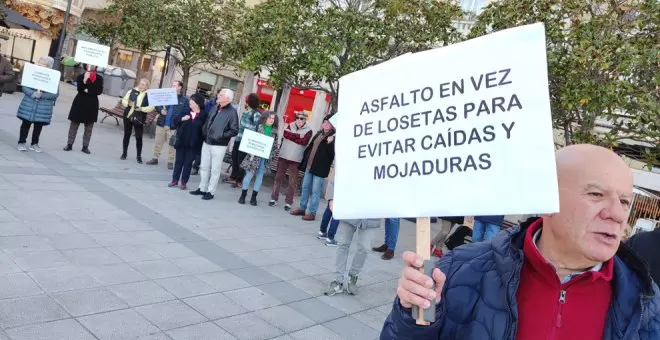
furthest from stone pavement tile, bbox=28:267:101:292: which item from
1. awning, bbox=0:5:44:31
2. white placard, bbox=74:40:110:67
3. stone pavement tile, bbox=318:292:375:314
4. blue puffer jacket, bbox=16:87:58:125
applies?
awning, bbox=0:5:44:31

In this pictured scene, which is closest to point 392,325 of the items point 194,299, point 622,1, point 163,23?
point 194,299

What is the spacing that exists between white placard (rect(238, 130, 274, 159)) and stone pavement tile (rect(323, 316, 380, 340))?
485 cm

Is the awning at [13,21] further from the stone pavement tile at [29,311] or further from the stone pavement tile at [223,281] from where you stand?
the stone pavement tile at [29,311]

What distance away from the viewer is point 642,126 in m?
6.91

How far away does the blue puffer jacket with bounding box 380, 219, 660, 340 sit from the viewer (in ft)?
5.79

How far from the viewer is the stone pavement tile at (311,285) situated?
19.0ft

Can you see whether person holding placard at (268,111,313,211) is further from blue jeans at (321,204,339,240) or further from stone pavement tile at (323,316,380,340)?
stone pavement tile at (323,316,380,340)

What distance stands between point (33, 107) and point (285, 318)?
714 centimetres

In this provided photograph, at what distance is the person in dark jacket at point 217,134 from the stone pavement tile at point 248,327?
4.74 metres

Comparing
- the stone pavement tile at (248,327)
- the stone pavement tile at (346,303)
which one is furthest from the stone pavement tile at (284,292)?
the stone pavement tile at (248,327)

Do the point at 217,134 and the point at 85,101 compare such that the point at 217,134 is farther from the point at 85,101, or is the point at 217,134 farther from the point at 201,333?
the point at 201,333

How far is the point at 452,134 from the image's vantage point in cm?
186

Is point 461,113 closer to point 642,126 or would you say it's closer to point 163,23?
point 642,126

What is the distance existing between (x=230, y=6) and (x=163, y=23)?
235 cm
